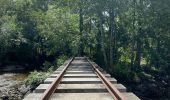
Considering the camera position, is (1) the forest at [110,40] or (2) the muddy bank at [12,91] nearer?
(2) the muddy bank at [12,91]

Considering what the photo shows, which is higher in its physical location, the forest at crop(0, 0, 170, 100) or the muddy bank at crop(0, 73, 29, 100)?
the forest at crop(0, 0, 170, 100)

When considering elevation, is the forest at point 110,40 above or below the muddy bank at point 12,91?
above

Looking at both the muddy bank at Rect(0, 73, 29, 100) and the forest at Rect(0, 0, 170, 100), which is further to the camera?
the forest at Rect(0, 0, 170, 100)

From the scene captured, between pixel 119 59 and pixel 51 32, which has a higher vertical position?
pixel 51 32

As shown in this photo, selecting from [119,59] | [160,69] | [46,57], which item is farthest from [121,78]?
[46,57]

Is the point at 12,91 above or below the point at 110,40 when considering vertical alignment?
below

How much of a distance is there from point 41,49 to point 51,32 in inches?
379

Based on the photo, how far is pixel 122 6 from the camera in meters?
31.8

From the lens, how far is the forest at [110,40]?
99.4 feet

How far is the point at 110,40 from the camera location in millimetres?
33438

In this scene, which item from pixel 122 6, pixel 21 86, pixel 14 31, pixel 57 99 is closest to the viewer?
pixel 57 99

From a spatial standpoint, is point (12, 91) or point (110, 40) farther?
point (110, 40)

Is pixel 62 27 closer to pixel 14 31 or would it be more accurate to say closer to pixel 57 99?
pixel 14 31

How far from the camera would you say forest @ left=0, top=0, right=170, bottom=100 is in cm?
3030
